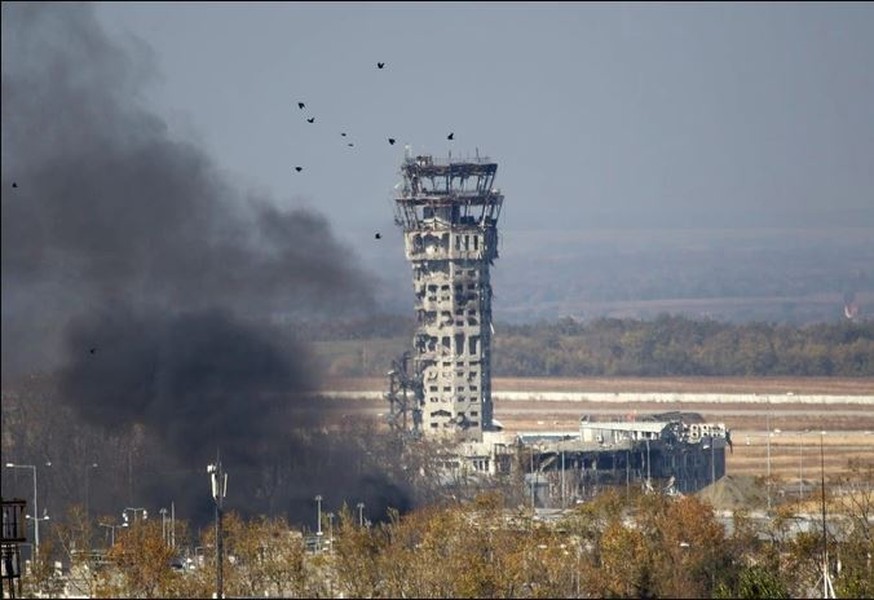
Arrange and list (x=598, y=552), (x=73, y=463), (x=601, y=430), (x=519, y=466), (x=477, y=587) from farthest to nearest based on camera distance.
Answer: (x=601, y=430)
(x=519, y=466)
(x=73, y=463)
(x=598, y=552)
(x=477, y=587)

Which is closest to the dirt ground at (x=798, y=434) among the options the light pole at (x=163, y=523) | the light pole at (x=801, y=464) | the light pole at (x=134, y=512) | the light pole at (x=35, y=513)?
the light pole at (x=801, y=464)

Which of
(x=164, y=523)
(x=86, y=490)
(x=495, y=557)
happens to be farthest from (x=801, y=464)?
(x=495, y=557)

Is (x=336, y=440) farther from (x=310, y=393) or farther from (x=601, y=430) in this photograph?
(x=601, y=430)

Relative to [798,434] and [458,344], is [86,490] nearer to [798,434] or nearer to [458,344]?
[458,344]

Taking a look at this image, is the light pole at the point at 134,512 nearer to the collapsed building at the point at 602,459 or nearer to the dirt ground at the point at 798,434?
the dirt ground at the point at 798,434

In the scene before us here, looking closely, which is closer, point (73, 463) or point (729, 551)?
point (729, 551)

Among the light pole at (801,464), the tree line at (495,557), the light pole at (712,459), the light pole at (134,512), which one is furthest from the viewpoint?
the light pole at (712,459)

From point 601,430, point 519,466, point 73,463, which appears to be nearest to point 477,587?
point 73,463

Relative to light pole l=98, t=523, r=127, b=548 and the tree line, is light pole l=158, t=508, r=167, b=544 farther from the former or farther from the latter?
light pole l=98, t=523, r=127, b=548
